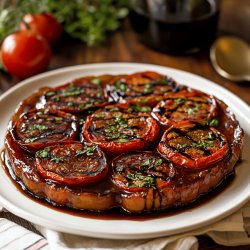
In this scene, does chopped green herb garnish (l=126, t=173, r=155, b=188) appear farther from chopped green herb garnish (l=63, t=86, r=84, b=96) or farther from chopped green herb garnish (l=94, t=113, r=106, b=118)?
chopped green herb garnish (l=63, t=86, r=84, b=96)

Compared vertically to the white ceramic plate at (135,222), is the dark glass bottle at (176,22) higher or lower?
lower

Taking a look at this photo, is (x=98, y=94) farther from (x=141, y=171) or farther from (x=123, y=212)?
(x=123, y=212)

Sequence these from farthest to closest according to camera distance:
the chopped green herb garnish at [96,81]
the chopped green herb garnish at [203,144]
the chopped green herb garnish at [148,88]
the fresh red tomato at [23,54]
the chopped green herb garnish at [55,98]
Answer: the fresh red tomato at [23,54] → the chopped green herb garnish at [96,81] → the chopped green herb garnish at [148,88] → the chopped green herb garnish at [55,98] → the chopped green herb garnish at [203,144]

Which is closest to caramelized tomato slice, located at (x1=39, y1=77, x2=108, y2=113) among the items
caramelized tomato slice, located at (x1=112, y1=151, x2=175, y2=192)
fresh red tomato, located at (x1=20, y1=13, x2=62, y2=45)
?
caramelized tomato slice, located at (x1=112, y1=151, x2=175, y2=192)

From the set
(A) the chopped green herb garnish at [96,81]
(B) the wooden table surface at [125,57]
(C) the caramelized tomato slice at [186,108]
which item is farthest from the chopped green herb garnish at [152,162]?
(B) the wooden table surface at [125,57]

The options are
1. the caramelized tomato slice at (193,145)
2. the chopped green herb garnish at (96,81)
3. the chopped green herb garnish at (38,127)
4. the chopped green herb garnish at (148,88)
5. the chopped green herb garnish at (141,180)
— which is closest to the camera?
the chopped green herb garnish at (141,180)

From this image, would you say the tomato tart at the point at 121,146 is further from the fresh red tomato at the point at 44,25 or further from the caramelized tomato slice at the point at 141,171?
the fresh red tomato at the point at 44,25
